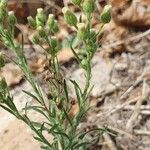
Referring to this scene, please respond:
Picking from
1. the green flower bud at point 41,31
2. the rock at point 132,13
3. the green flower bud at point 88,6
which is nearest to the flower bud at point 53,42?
the green flower bud at point 41,31

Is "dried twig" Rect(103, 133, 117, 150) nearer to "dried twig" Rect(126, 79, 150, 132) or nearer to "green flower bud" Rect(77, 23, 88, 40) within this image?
"dried twig" Rect(126, 79, 150, 132)

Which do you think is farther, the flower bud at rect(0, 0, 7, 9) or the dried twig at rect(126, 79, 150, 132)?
the dried twig at rect(126, 79, 150, 132)

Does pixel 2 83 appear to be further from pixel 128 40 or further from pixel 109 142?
pixel 128 40

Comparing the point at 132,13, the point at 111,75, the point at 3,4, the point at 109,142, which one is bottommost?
the point at 109,142

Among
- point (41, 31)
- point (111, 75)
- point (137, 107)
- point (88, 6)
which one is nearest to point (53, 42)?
point (41, 31)

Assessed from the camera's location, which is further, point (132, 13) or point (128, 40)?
point (132, 13)

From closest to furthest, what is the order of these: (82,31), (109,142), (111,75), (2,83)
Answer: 1. (82,31)
2. (2,83)
3. (109,142)
4. (111,75)

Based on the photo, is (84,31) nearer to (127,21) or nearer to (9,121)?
(9,121)

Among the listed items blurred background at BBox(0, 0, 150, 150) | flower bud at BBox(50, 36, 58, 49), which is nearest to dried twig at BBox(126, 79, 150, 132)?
blurred background at BBox(0, 0, 150, 150)

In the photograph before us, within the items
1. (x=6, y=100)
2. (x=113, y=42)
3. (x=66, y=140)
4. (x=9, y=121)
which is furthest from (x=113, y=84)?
(x=6, y=100)
